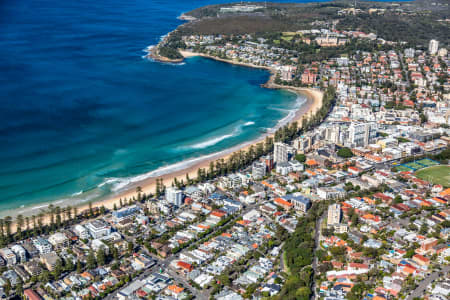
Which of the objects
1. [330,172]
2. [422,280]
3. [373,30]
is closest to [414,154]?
[330,172]

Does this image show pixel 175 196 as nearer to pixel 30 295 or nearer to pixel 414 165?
pixel 30 295

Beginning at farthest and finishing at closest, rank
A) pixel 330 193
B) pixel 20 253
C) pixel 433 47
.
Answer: pixel 433 47
pixel 330 193
pixel 20 253

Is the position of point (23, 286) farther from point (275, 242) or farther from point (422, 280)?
point (422, 280)

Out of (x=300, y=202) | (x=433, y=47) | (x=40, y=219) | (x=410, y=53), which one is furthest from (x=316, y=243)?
(x=433, y=47)

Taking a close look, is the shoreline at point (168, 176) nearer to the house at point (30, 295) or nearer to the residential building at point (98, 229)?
the residential building at point (98, 229)

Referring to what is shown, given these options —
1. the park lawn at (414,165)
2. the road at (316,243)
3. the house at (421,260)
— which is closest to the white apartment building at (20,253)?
the road at (316,243)

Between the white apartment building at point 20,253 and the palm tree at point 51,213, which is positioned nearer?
the white apartment building at point 20,253

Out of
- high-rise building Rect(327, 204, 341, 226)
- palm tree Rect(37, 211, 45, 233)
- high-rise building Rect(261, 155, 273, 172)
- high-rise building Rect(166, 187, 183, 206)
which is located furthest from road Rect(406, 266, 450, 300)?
palm tree Rect(37, 211, 45, 233)
